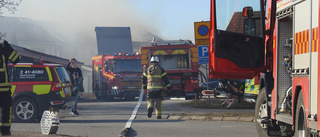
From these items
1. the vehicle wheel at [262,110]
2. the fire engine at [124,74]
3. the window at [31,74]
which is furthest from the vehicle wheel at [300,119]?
the fire engine at [124,74]

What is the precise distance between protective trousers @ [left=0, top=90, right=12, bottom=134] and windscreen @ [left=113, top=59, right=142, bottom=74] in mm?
20393

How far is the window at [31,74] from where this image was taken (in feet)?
47.7

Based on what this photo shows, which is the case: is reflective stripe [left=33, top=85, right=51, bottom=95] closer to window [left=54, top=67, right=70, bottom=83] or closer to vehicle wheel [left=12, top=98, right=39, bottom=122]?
vehicle wheel [left=12, top=98, right=39, bottom=122]

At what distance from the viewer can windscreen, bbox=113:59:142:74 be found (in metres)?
29.9

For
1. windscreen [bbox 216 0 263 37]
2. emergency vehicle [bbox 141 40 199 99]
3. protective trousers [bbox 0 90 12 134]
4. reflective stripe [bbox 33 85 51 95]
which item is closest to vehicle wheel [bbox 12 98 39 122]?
reflective stripe [bbox 33 85 51 95]

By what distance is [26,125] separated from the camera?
13.2m

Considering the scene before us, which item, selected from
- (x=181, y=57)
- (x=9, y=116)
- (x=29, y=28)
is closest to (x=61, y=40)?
(x=29, y=28)

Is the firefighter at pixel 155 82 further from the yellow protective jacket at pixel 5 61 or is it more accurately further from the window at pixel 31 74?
the yellow protective jacket at pixel 5 61

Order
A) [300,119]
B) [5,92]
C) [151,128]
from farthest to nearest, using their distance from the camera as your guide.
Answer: [151,128] → [5,92] → [300,119]

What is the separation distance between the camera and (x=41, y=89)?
14.5 meters

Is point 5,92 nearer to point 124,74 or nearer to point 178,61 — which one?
point 178,61

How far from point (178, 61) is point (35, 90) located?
11.6m

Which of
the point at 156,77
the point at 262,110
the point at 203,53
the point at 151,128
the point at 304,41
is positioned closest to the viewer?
the point at 304,41

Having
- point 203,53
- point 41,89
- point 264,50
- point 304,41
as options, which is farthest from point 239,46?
point 203,53
